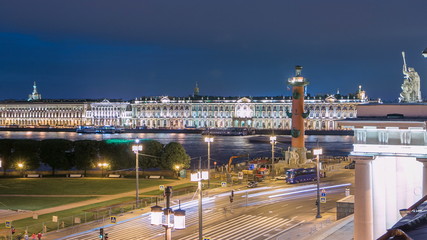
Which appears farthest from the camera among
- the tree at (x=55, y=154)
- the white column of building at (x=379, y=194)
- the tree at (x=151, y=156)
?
the tree at (x=55, y=154)

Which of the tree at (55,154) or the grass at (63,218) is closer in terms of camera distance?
the grass at (63,218)

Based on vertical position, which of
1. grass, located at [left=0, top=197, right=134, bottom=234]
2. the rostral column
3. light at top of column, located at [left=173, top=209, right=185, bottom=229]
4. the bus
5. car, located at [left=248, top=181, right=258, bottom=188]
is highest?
the rostral column

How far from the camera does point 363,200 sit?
14.6 m

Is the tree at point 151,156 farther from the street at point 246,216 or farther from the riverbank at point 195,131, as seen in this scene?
the riverbank at point 195,131

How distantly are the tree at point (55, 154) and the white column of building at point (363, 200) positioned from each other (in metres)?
36.4

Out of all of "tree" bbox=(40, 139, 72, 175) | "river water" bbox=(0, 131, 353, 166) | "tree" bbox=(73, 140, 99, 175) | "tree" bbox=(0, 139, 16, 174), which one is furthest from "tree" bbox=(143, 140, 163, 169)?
"river water" bbox=(0, 131, 353, 166)

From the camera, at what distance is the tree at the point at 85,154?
153 ft

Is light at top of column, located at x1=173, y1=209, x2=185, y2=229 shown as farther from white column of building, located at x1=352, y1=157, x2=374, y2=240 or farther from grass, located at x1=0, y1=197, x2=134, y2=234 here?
grass, located at x1=0, y1=197, x2=134, y2=234

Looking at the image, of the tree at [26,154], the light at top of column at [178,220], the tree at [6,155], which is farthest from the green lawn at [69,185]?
the light at top of column at [178,220]

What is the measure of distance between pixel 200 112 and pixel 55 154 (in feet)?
419

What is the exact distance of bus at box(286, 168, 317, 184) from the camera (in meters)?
38.0

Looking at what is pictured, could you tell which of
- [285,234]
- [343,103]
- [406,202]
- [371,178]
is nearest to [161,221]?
[371,178]

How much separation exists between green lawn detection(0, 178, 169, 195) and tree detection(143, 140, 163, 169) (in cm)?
445

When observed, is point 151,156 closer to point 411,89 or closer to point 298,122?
point 298,122
